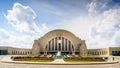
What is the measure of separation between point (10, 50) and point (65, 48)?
82.2 feet

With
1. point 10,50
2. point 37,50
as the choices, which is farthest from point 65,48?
point 10,50

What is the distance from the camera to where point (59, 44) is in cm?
7894

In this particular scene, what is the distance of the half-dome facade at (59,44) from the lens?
79.1 meters

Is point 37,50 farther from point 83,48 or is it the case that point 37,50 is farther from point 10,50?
point 83,48

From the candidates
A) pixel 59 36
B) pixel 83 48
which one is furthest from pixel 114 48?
pixel 59 36

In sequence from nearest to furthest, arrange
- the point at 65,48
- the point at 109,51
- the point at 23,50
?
1. the point at 109,51
2. the point at 65,48
3. the point at 23,50

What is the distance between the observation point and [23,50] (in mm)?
88500

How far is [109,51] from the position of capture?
2835 inches

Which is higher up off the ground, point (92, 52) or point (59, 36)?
point (59, 36)

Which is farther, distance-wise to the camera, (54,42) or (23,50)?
(23,50)

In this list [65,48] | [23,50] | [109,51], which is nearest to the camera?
[109,51]

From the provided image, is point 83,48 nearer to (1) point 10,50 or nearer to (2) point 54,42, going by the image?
(2) point 54,42

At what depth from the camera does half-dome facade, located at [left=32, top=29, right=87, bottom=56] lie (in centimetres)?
7912

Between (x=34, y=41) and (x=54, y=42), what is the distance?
32.6 ft
